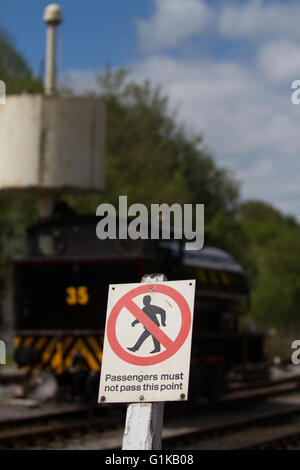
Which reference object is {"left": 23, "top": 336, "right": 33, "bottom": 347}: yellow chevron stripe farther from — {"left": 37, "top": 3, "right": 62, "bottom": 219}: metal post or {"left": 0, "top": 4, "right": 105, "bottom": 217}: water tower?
{"left": 37, "top": 3, "right": 62, "bottom": 219}: metal post

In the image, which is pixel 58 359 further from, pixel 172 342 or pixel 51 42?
pixel 51 42

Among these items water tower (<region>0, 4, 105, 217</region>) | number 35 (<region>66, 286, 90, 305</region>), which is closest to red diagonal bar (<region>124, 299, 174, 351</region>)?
number 35 (<region>66, 286, 90, 305</region>)

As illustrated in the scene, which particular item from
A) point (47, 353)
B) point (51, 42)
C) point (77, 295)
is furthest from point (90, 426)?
point (51, 42)

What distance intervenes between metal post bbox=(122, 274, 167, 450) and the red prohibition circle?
25 cm

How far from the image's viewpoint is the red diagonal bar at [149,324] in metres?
4.12

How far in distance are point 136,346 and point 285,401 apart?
13.2 m

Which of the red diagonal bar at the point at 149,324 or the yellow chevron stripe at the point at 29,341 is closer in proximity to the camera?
the red diagonal bar at the point at 149,324

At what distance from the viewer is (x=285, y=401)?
16.7 m

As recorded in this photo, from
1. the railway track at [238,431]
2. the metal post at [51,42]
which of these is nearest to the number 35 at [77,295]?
the railway track at [238,431]

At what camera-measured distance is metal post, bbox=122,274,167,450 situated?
4.09 metres

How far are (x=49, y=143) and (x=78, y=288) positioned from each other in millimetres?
6149

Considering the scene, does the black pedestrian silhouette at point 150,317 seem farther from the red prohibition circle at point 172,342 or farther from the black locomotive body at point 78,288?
the black locomotive body at point 78,288

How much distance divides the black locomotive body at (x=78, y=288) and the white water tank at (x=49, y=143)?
458cm
